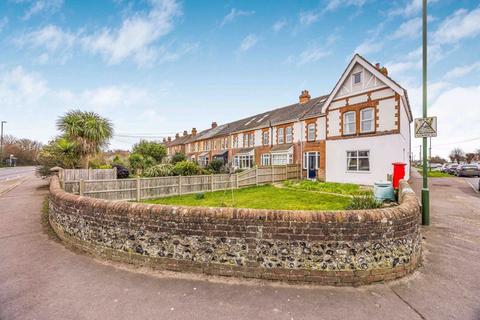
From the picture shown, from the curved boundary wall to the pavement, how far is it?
8.4 inches

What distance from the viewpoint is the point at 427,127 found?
723 cm

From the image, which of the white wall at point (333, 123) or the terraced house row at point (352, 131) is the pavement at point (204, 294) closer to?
the terraced house row at point (352, 131)

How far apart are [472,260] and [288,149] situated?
17.4 m

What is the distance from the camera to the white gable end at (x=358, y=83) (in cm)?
1559

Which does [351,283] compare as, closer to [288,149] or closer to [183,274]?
[183,274]

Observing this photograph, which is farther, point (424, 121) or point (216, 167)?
point (216, 167)

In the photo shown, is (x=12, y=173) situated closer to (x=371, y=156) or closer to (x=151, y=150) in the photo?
(x=151, y=150)

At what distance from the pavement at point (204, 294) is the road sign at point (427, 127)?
3540mm

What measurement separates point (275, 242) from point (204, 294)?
144 centimetres

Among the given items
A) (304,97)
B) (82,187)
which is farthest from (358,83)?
(82,187)

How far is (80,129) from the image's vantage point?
1505cm

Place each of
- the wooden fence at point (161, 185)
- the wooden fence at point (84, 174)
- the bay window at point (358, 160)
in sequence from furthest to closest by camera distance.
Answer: the bay window at point (358, 160) < the wooden fence at point (84, 174) < the wooden fence at point (161, 185)

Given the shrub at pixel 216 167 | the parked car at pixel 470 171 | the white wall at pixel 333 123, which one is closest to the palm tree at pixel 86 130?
the shrub at pixel 216 167

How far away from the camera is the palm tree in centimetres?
1497
